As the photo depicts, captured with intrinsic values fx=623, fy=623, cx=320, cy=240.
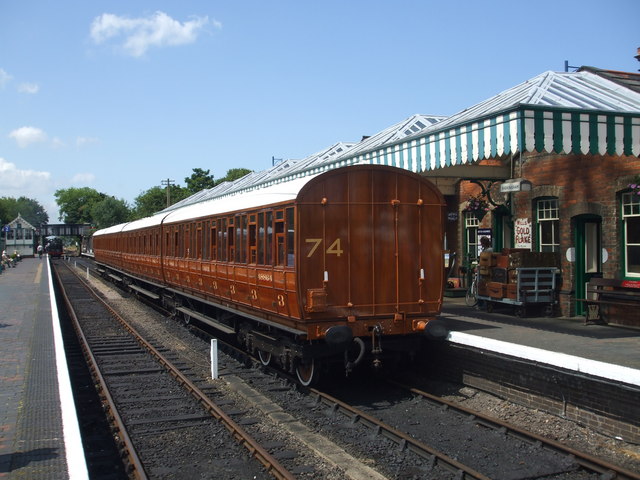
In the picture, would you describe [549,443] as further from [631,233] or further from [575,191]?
[575,191]

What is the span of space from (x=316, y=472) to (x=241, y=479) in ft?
2.42

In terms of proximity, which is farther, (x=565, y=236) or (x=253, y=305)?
(x=565, y=236)

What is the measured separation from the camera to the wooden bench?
35.3 ft

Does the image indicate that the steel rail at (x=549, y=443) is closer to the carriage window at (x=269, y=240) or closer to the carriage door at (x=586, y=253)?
the carriage window at (x=269, y=240)

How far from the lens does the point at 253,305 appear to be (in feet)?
32.7

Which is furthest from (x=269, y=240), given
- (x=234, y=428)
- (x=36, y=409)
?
(x=36, y=409)

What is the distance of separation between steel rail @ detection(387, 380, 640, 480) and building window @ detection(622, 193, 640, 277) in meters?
5.65

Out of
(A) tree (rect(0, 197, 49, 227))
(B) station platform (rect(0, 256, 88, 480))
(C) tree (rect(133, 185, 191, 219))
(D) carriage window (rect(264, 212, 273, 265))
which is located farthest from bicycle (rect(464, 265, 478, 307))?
(A) tree (rect(0, 197, 49, 227))

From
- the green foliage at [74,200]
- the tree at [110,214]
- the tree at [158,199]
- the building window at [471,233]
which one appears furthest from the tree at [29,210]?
the building window at [471,233]

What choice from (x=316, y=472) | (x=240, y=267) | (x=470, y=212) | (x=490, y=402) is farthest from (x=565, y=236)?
Answer: (x=316, y=472)

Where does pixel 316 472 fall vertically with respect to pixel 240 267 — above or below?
below

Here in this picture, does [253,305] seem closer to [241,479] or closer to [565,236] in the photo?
[241,479]

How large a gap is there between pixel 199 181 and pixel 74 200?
8009cm

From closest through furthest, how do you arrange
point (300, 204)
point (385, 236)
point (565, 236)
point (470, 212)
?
point (300, 204), point (385, 236), point (565, 236), point (470, 212)
